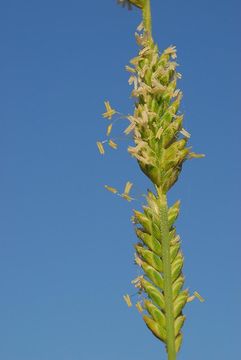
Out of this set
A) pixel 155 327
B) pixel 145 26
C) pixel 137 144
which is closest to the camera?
pixel 155 327

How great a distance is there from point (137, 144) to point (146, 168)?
282 mm

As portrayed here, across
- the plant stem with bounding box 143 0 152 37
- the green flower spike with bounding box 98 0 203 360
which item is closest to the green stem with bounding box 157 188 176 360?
the green flower spike with bounding box 98 0 203 360

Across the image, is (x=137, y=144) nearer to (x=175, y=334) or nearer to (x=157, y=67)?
(x=157, y=67)

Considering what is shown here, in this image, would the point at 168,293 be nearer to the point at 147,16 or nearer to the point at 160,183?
the point at 160,183

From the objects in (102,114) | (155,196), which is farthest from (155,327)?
(102,114)

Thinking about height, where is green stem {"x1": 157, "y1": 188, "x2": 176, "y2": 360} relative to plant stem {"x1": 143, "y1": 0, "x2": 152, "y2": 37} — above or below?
below

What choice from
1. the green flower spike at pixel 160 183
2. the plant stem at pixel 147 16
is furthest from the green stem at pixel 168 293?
the plant stem at pixel 147 16

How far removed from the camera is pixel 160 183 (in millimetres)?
6121

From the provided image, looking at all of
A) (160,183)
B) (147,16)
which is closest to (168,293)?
(160,183)

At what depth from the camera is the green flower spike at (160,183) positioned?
19.1ft

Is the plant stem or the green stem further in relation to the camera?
the plant stem

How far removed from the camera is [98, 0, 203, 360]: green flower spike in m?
5.82

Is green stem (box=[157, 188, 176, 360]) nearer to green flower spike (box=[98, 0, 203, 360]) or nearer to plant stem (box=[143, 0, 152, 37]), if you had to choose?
green flower spike (box=[98, 0, 203, 360])

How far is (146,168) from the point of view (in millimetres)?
6109
